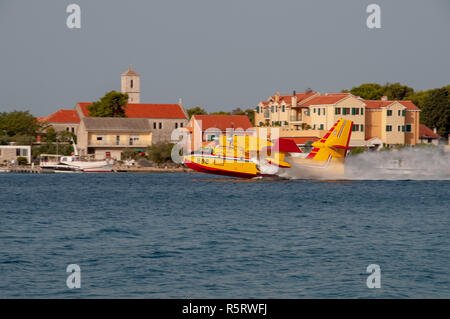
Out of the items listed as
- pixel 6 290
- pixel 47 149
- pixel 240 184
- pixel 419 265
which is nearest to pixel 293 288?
pixel 419 265

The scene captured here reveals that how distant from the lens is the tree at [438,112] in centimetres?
10275

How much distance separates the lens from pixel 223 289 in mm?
14953

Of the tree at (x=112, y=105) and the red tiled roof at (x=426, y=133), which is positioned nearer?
the red tiled roof at (x=426, y=133)

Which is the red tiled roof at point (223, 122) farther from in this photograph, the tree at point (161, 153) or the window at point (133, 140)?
the tree at point (161, 153)

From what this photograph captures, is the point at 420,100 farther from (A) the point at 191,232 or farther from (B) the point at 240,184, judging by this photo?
(A) the point at 191,232

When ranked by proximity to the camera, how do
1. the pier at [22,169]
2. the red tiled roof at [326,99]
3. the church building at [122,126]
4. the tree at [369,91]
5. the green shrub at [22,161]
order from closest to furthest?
the pier at [22,169], the green shrub at [22,161], the red tiled roof at [326,99], the church building at [122,126], the tree at [369,91]

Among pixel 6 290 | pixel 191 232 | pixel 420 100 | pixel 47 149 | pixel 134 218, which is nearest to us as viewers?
pixel 6 290

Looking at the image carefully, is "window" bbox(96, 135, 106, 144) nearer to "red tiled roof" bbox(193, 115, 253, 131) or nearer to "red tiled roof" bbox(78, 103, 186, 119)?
"red tiled roof" bbox(193, 115, 253, 131)

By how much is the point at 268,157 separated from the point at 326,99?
3632 cm

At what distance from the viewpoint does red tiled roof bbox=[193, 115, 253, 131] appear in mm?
91125

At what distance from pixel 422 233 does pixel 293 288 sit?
37.3 ft

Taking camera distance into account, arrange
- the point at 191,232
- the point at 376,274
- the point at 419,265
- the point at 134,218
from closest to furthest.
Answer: the point at 376,274
the point at 419,265
the point at 191,232
the point at 134,218

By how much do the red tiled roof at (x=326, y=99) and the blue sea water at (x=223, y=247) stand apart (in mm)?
44588

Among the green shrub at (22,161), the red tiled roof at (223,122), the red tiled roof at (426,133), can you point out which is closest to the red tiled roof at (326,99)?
the red tiled roof at (223,122)
